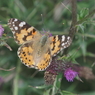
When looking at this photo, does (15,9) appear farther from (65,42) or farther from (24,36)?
(65,42)

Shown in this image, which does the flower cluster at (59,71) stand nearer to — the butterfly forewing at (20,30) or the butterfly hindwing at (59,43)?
the butterfly hindwing at (59,43)

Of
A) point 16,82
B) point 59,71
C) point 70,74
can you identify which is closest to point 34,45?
point 59,71

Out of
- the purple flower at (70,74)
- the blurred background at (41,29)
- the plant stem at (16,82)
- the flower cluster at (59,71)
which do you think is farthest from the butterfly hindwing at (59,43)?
the plant stem at (16,82)

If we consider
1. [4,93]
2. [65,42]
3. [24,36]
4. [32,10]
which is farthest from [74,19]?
[4,93]

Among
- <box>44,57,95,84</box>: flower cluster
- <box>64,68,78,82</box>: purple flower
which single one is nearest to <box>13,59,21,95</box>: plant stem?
<box>44,57,95,84</box>: flower cluster

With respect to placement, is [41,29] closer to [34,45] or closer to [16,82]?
[16,82]

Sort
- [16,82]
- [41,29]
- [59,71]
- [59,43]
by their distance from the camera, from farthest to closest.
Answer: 1. [41,29]
2. [16,82]
3. [59,71]
4. [59,43]
